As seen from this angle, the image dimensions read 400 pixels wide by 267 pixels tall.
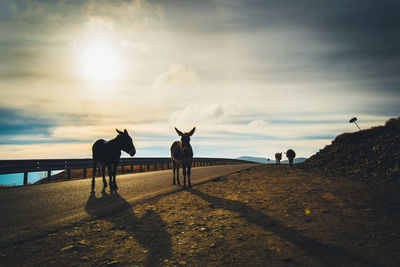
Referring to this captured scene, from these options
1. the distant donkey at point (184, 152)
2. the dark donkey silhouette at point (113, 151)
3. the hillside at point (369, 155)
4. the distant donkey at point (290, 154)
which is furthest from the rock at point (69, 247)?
the distant donkey at point (290, 154)

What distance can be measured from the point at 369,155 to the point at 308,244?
11.6 metres

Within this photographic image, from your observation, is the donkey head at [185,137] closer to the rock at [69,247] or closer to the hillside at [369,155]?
the rock at [69,247]

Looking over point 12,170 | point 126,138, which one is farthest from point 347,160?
point 12,170

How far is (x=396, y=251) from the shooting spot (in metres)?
3.30

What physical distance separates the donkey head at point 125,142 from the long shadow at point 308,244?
4860 mm

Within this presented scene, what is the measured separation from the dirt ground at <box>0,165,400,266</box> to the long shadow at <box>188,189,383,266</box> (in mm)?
13

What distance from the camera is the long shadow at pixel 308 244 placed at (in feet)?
10.0

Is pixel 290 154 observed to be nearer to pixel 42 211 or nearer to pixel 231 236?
pixel 231 236

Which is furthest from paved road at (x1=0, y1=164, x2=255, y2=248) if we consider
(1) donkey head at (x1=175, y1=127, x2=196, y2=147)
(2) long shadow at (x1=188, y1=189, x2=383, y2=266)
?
(2) long shadow at (x1=188, y1=189, x2=383, y2=266)

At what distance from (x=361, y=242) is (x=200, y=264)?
2547 millimetres

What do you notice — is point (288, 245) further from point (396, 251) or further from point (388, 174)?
point (388, 174)

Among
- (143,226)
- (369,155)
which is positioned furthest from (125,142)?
(369,155)

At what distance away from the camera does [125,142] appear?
917 centimetres

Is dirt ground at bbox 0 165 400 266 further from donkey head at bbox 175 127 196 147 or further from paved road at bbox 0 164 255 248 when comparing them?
donkey head at bbox 175 127 196 147
